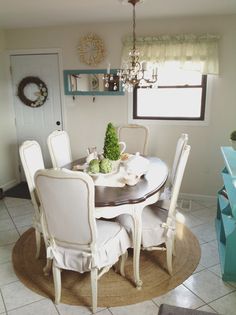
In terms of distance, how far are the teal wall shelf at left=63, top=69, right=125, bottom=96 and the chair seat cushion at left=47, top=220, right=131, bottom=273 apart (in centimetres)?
229

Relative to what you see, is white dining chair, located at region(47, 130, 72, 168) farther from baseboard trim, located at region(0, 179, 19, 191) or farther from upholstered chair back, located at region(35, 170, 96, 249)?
baseboard trim, located at region(0, 179, 19, 191)

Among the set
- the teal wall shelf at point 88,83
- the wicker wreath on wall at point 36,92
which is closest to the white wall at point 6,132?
the wicker wreath on wall at point 36,92

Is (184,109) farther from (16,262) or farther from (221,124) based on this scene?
(16,262)

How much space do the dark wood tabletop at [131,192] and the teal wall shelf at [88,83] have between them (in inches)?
68.3

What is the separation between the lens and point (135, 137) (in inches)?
142

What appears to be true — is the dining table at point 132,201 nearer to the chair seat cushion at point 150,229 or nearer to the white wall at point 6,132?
the chair seat cushion at point 150,229

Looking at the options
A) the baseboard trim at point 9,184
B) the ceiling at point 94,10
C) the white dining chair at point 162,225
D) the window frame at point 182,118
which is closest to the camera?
the white dining chair at point 162,225

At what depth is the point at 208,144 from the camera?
11.9ft

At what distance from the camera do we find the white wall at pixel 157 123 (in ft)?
11.0

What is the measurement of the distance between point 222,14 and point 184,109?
1.21 meters

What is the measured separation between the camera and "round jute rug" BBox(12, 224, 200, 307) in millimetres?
2064

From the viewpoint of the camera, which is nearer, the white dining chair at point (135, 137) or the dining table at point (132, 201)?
the dining table at point (132, 201)

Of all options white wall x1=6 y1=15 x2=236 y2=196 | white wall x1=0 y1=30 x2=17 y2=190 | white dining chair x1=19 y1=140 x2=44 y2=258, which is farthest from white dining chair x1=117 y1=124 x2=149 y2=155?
white wall x1=0 y1=30 x2=17 y2=190

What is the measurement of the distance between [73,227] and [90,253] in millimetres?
220
